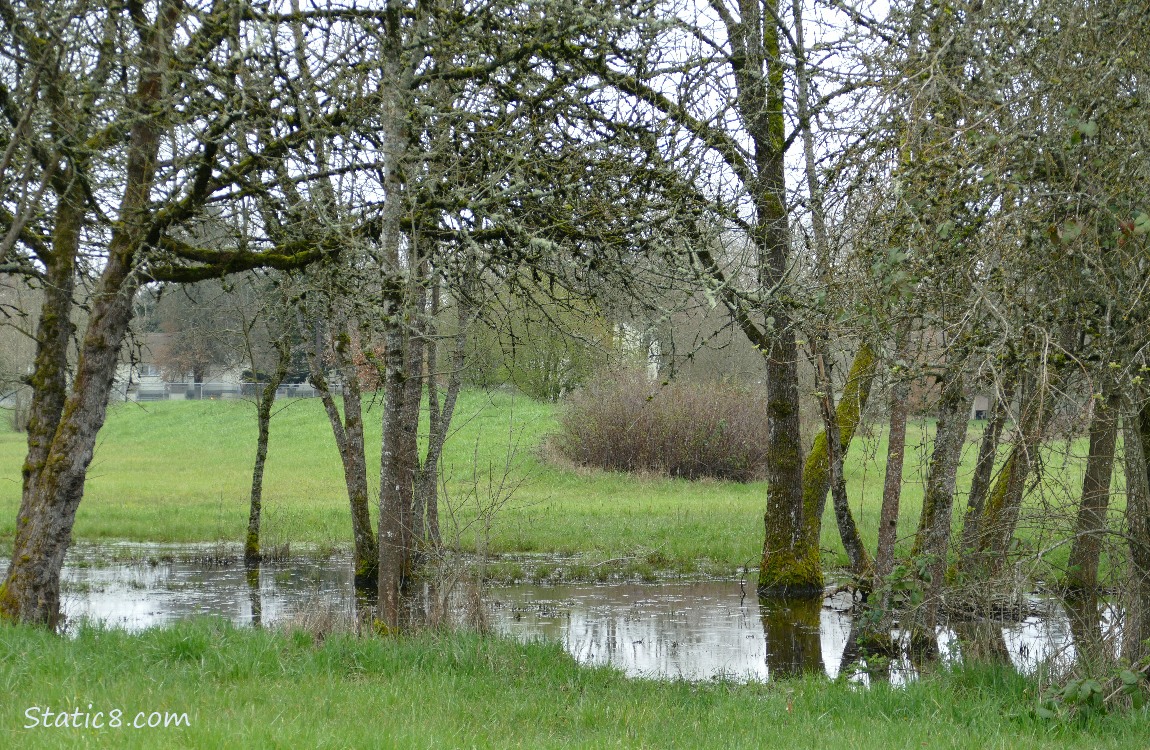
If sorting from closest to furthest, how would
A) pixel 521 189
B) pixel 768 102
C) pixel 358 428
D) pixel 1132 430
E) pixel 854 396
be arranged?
pixel 1132 430, pixel 521 189, pixel 768 102, pixel 854 396, pixel 358 428

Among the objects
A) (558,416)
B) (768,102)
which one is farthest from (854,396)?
(558,416)

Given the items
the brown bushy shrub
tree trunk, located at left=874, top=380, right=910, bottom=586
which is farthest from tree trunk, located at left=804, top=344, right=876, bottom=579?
the brown bushy shrub

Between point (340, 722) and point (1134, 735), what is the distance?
4.30 meters

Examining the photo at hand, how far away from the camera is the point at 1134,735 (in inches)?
217

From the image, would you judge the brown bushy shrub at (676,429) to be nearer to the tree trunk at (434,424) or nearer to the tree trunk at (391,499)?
the tree trunk at (434,424)

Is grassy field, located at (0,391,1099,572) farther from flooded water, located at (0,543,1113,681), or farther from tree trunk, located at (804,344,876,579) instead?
flooded water, located at (0,543,1113,681)

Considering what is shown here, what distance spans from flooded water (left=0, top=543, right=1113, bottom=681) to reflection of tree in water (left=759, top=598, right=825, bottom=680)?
1 cm

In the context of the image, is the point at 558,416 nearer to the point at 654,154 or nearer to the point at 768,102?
the point at 768,102

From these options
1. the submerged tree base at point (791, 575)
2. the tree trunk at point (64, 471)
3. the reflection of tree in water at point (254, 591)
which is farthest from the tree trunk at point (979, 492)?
the reflection of tree in water at point (254, 591)

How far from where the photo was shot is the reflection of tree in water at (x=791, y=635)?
999 centimetres

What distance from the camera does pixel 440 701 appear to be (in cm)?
596

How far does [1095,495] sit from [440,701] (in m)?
4.53

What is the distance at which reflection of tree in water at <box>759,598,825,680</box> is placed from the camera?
393 inches

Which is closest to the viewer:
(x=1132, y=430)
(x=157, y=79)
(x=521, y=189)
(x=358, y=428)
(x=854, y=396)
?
(x=1132, y=430)
